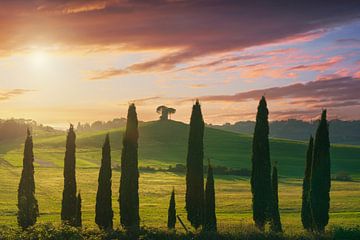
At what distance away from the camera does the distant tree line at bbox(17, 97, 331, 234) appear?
4791cm

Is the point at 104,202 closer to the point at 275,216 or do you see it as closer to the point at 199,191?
the point at 199,191

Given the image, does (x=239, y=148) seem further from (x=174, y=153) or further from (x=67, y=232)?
(x=67, y=232)

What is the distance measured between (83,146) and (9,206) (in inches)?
4148

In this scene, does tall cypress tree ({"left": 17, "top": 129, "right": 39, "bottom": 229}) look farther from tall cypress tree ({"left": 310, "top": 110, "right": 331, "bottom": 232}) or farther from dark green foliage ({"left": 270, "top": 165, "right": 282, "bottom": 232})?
tall cypress tree ({"left": 310, "top": 110, "right": 331, "bottom": 232})

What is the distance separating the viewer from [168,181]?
11806 cm

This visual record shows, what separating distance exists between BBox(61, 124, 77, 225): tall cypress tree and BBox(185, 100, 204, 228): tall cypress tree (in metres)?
10.9

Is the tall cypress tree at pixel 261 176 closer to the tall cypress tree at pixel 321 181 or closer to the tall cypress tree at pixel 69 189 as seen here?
the tall cypress tree at pixel 321 181

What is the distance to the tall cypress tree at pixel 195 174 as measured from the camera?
49.2 m

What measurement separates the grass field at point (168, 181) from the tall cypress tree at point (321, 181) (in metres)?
2.56

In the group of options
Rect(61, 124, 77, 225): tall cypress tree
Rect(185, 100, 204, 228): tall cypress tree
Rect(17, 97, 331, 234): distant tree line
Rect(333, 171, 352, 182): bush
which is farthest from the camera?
Rect(333, 171, 352, 182): bush

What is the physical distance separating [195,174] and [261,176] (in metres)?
5.92

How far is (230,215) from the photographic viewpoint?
7181cm

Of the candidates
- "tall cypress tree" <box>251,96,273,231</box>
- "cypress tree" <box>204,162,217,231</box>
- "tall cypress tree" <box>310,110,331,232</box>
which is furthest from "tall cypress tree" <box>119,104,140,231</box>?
"tall cypress tree" <box>310,110,331,232</box>

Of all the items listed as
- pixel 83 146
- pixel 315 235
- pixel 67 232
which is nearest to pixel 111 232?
pixel 67 232
